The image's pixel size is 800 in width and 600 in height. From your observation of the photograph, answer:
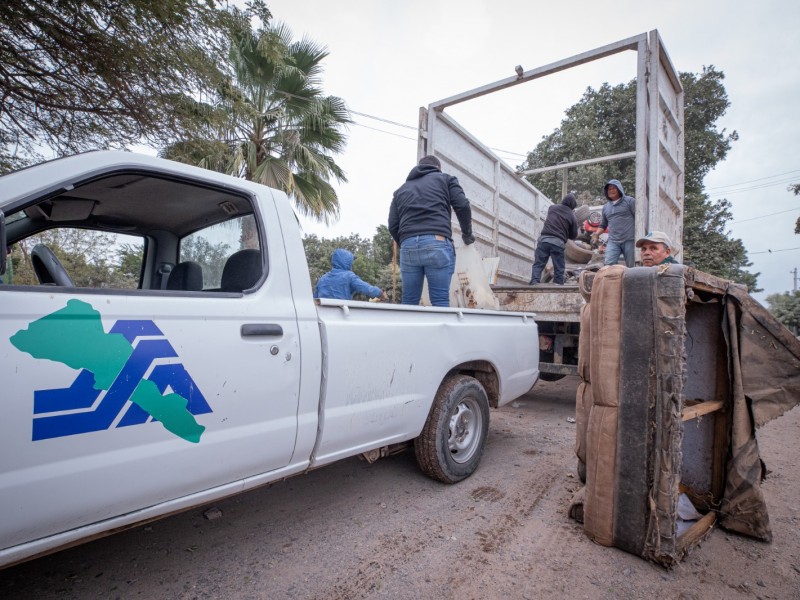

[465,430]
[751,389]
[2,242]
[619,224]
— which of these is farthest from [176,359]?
[619,224]

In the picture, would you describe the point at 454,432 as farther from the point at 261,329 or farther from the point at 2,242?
the point at 2,242

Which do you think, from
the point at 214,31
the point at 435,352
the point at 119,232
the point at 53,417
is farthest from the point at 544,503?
the point at 214,31

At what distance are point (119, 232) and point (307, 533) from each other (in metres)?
2.12

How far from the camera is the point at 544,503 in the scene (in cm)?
280

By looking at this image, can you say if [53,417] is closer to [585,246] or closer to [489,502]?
[489,502]

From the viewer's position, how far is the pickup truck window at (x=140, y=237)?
204 centimetres

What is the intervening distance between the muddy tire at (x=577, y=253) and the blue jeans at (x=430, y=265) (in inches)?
Answer: 173

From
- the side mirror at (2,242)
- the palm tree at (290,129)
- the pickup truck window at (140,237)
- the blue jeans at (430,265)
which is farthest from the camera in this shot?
the palm tree at (290,129)

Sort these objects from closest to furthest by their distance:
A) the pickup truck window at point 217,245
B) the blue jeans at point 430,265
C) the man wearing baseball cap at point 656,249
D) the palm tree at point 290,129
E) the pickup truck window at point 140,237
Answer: the pickup truck window at point 140,237, the pickup truck window at point 217,245, the man wearing baseball cap at point 656,249, the blue jeans at point 430,265, the palm tree at point 290,129

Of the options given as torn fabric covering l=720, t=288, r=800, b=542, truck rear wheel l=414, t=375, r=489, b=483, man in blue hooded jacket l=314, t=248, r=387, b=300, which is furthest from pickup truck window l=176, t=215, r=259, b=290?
man in blue hooded jacket l=314, t=248, r=387, b=300

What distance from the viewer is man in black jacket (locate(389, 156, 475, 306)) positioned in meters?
4.05

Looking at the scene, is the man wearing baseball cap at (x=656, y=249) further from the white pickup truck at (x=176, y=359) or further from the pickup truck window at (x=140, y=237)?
the pickup truck window at (x=140, y=237)

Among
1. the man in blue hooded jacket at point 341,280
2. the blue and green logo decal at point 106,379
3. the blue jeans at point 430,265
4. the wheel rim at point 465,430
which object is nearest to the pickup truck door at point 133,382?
the blue and green logo decal at point 106,379

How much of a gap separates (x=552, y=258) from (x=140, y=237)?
5538 millimetres
